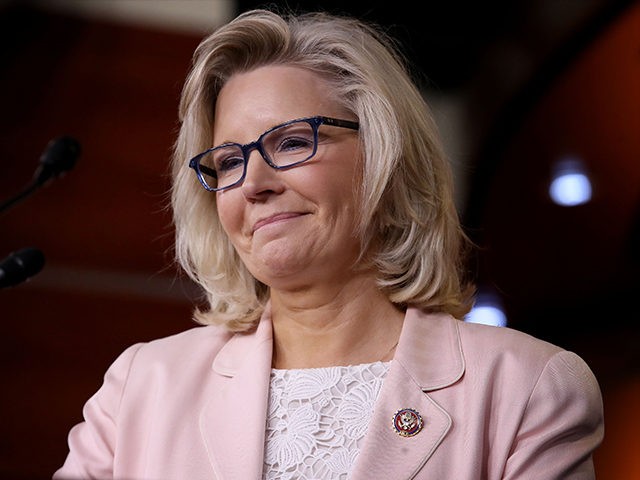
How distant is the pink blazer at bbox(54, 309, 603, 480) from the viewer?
1.70 meters

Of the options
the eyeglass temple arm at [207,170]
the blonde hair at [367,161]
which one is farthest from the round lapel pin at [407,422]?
the eyeglass temple arm at [207,170]

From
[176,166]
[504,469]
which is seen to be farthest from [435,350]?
[176,166]

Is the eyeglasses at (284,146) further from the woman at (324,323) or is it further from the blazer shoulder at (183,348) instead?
the blazer shoulder at (183,348)

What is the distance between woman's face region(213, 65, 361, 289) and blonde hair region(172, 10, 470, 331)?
4 cm

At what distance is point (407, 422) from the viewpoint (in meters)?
1.75

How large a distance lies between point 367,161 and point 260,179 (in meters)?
0.21

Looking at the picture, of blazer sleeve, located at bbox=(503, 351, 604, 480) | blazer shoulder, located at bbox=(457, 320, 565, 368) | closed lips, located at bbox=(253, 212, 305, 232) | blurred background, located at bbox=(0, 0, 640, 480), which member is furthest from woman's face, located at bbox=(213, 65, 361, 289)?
blurred background, located at bbox=(0, 0, 640, 480)

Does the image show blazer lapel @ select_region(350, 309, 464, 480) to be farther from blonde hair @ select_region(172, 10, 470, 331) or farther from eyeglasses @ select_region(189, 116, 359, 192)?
eyeglasses @ select_region(189, 116, 359, 192)

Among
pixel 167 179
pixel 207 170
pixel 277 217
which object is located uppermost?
pixel 167 179

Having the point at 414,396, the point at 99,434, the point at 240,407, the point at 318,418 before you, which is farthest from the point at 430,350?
the point at 99,434

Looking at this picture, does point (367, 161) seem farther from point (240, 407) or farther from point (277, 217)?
point (240, 407)

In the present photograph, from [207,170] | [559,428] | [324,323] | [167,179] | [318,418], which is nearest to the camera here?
[559,428]

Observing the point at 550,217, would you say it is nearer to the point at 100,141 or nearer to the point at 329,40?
the point at 100,141

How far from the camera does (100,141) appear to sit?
4.39 meters
